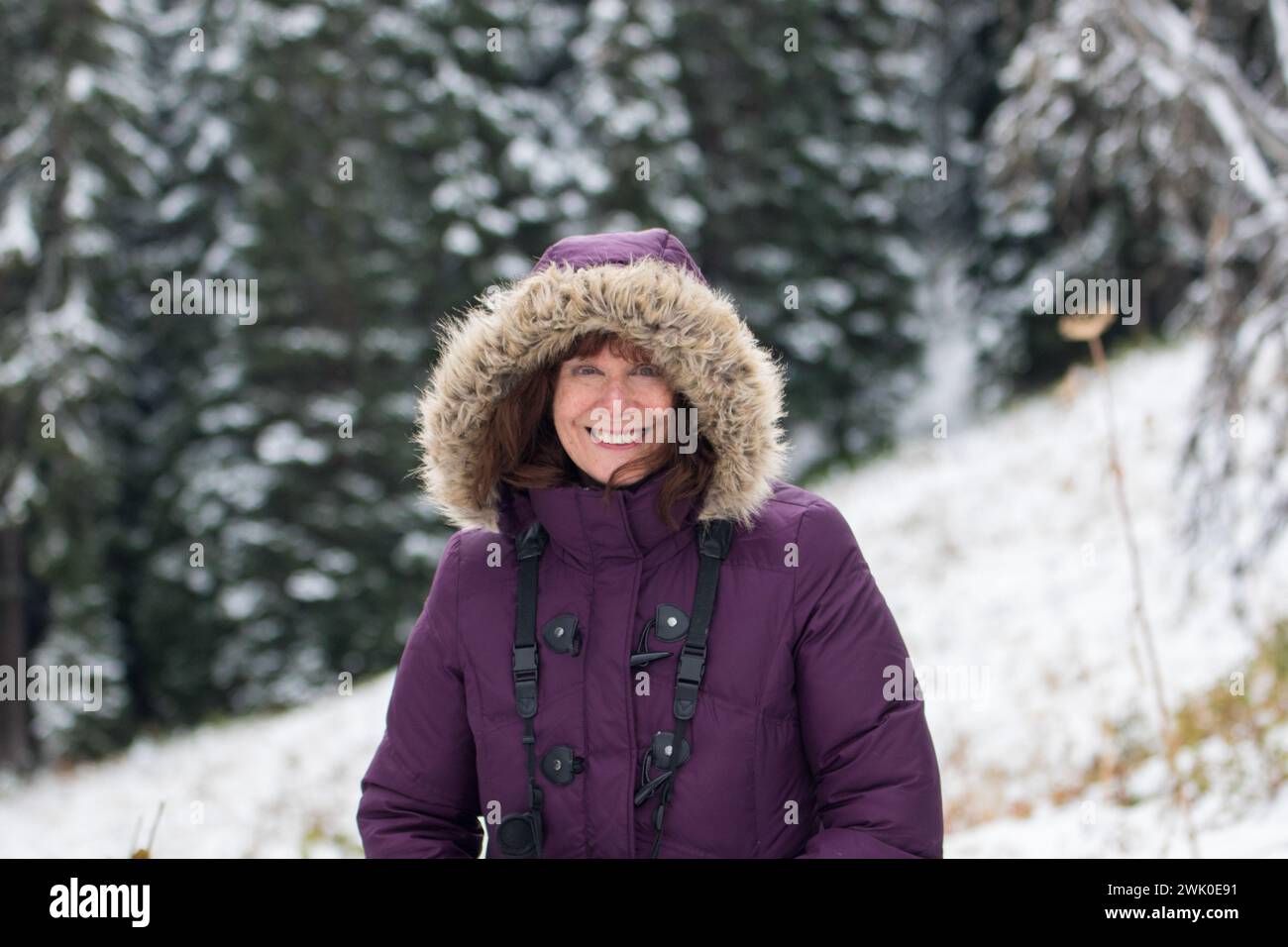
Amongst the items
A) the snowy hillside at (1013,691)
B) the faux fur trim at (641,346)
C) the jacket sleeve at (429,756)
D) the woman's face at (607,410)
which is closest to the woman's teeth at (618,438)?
the woman's face at (607,410)

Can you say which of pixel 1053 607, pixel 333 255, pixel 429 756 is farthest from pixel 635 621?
pixel 333 255

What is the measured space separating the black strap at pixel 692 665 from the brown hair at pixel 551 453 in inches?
4.1

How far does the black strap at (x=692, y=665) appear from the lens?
1.87m

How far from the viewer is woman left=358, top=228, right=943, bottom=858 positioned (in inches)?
74.1

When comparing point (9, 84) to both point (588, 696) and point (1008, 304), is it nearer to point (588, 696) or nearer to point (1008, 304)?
point (1008, 304)

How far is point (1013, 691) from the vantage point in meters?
7.88

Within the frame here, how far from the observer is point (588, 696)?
1.94 meters

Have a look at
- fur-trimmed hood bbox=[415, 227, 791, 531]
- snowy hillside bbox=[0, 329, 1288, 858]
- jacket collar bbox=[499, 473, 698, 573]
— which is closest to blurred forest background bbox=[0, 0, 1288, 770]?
snowy hillside bbox=[0, 329, 1288, 858]

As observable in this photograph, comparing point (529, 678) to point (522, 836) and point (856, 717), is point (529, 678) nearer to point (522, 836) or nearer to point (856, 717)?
point (522, 836)

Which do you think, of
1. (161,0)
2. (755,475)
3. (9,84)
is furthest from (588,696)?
(161,0)

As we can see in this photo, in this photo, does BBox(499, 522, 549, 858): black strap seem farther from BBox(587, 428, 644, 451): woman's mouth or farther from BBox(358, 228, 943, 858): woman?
BBox(587, 428, 644, 451): woman's mouth

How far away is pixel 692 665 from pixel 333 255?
17040 millimetres
